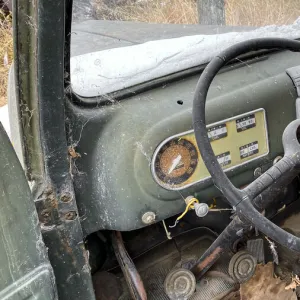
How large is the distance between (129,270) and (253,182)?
0.56 metres

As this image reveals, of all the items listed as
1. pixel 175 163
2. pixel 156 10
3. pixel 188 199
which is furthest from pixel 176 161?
pixel 156 10

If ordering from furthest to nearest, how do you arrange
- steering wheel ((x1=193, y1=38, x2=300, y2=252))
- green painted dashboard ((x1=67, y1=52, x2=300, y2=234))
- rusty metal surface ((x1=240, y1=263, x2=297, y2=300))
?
rusty metal surface ((x1=240, y1=263, x2=297, y2=300))
green painted dashboard ((x1=67, y1=52, x2=300, y2=234))
steering wheel ((x1=193, y1=38, x2=300, y2=252))

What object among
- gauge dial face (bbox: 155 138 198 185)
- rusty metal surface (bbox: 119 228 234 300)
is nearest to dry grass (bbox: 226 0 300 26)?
gauge dial face (bbox: 155 138 198 185)

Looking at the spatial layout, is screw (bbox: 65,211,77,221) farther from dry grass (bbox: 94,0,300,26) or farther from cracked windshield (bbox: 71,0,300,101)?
dry grass (bbox: 94,0,300,26)

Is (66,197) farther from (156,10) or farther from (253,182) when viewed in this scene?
(156,10)

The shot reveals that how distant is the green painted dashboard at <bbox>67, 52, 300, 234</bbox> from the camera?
1.36 metres

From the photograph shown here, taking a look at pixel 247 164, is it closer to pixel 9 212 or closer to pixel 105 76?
pixel 105 76

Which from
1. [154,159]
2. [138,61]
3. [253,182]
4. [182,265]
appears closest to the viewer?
[253,182]

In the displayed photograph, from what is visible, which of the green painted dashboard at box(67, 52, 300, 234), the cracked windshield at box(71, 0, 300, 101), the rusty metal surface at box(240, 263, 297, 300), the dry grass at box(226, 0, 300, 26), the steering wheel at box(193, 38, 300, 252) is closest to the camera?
the steering wheel at box(193, 38, 300, 252)

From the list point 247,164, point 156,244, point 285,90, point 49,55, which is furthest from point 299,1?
point 49,55

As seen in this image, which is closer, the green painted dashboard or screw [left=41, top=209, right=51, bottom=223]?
screw [left=41, top=209, right=51, bottom=223]

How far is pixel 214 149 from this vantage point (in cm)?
146

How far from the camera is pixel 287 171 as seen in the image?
123 cm

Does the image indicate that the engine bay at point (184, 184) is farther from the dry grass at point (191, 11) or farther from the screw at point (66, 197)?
the dry grass at point (191, 11)
